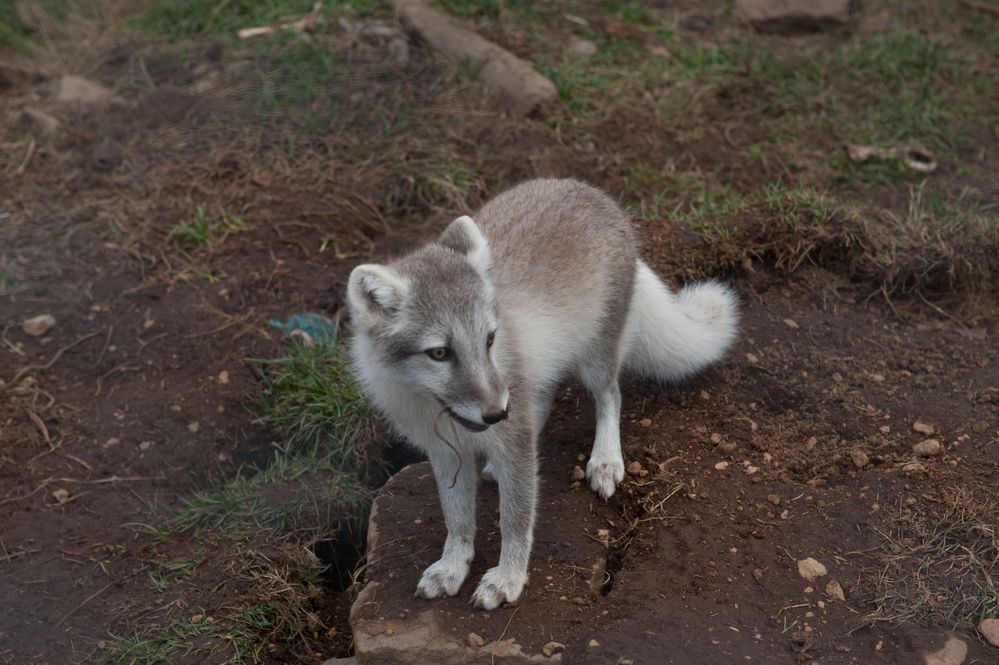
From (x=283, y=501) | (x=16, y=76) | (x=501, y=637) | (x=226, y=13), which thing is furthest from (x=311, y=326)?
(x=16, y=76)

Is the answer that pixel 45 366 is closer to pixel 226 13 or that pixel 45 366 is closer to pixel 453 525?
pixel 453 525

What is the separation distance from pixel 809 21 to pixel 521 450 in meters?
6.29

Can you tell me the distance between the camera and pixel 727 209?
570 centimetres

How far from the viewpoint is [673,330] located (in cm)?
465

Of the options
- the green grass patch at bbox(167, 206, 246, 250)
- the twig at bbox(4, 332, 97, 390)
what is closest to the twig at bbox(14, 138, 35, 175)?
the green grass patch at bbox(167, 206, 246, 250)

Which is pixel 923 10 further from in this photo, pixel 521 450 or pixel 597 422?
pixel 521 450

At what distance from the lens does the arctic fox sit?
3.35 metres

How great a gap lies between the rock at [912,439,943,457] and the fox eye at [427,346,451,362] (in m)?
2.14

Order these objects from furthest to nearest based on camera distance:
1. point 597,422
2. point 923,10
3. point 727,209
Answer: point 923,10 → point 727,209 → point 597,422

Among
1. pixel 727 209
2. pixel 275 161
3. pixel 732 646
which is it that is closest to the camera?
pixel 732 646

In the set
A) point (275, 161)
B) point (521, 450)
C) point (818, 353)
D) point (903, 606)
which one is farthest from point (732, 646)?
point (275, 161)

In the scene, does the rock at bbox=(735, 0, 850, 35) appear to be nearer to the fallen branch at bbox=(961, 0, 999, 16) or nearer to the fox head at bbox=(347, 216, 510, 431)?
the fallen branch at bbox=(961, 0, 999, 16)

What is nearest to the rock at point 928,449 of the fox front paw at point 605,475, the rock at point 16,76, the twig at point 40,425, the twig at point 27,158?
the fox front paw at point 605,475

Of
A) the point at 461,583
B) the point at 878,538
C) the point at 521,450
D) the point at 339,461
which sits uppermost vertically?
the point at 521,450
